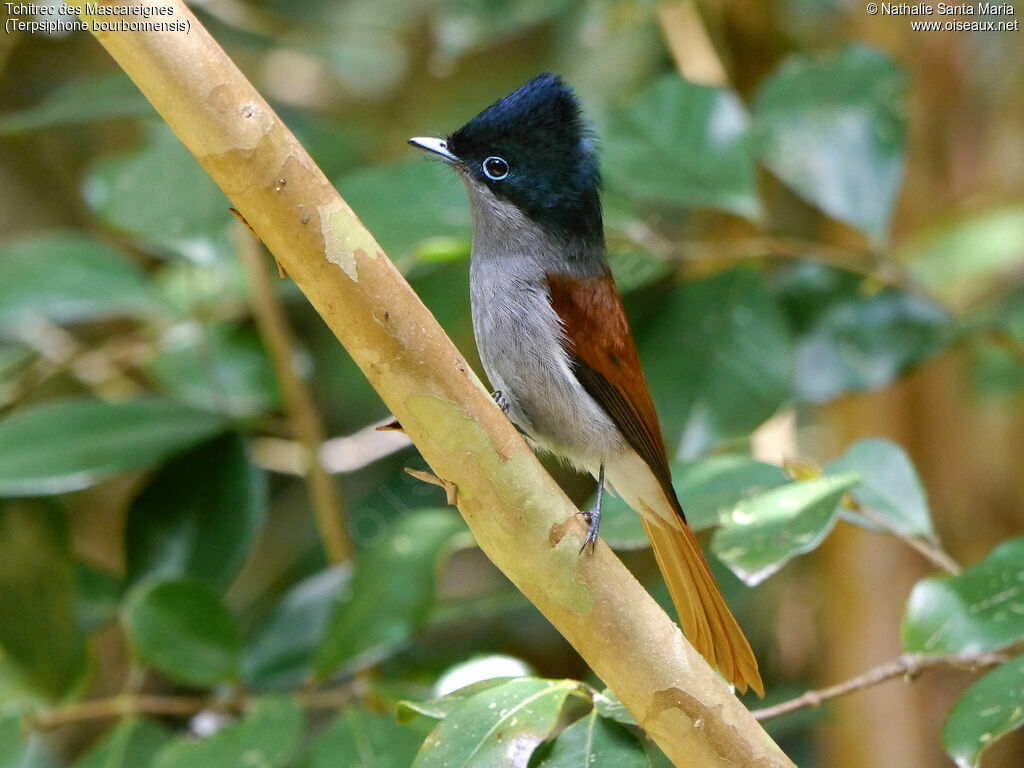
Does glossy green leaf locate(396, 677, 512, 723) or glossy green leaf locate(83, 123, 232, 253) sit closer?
glossy green leaf locate(396, 677, 512, 723)

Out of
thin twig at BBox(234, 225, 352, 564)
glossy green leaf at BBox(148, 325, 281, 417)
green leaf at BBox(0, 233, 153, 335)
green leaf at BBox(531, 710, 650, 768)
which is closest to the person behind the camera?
green leaf at BBox(531, 710, 650, 768)

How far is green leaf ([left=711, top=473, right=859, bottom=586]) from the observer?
4.21 feet

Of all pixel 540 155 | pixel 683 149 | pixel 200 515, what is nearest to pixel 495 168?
pixel 540 155

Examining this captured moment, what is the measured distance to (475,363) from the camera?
298 centimetres

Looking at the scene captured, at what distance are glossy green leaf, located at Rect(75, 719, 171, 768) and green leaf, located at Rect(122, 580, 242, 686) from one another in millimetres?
102

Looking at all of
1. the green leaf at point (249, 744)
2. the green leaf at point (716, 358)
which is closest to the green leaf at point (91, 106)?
the green leaf at point (716, 358)

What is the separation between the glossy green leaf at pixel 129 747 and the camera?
1.72m

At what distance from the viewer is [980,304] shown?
231 centimetres

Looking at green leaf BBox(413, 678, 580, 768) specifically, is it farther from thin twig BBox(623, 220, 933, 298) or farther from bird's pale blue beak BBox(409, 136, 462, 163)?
thin twig BBox(623, 220, 933, 298)

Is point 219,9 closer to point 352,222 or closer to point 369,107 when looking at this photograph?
point 369,107

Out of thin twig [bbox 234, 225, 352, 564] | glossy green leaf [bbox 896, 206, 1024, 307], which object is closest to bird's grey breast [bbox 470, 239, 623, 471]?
thin twig [bbox 234, 225, 352, 564]

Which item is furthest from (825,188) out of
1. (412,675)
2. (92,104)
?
(92,104)

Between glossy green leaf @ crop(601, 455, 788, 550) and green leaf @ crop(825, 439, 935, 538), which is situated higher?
glossy green leaf @ crop(601, 455, 788, 550)

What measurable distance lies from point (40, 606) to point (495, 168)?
118 centimetres
